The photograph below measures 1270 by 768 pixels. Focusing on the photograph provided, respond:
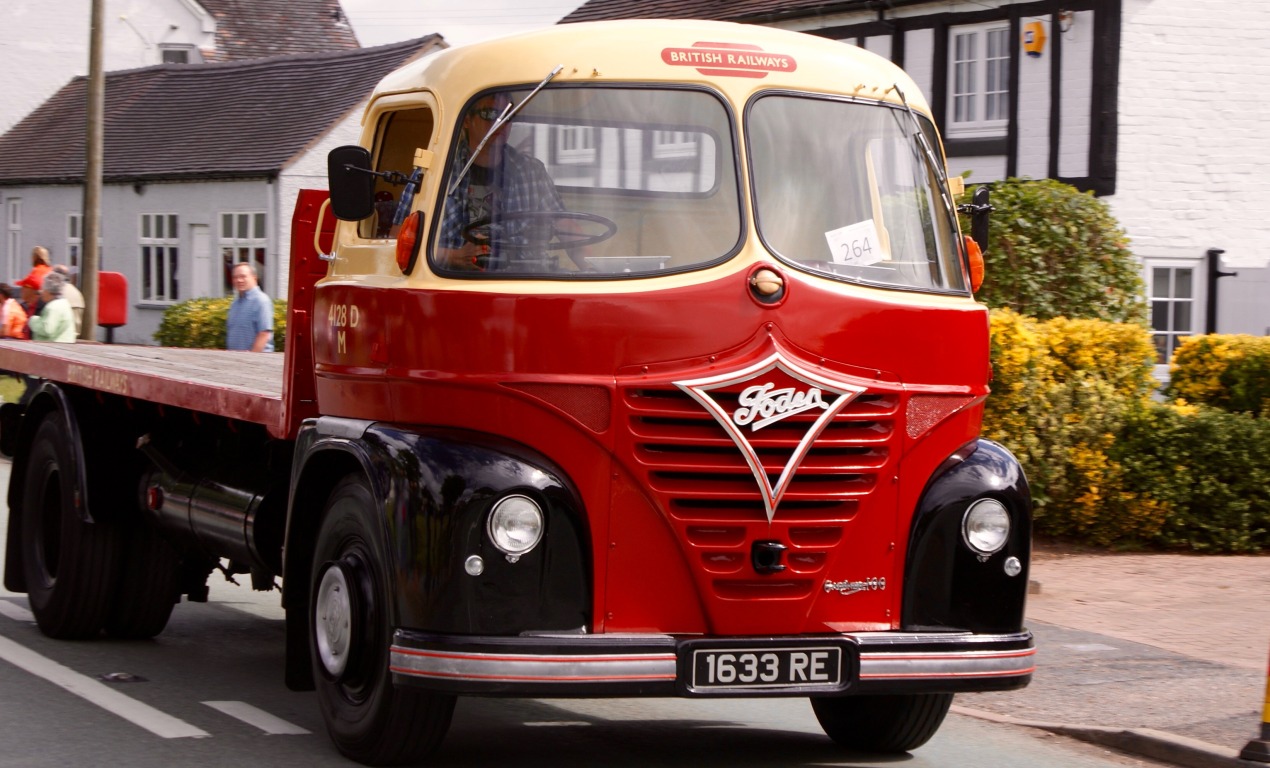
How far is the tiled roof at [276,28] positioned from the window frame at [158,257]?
405 inches

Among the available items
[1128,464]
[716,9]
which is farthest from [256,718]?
[716,9]

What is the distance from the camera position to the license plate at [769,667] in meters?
5.86

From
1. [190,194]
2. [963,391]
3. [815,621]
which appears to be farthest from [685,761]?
[190,194]

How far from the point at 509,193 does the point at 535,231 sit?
0.16m

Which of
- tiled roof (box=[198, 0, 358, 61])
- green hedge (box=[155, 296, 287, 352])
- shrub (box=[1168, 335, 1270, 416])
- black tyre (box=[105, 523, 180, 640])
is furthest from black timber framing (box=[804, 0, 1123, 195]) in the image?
tiled roof (box=[198, 0, 358, 61])

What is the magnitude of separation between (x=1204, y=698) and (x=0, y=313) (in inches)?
678

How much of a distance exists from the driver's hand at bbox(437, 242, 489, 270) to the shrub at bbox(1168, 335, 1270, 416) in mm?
9136

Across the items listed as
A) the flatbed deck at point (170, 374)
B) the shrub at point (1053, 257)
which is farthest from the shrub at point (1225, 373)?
the flatbed deck at point (170, 374)

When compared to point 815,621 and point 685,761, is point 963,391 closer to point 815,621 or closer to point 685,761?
point 815,621

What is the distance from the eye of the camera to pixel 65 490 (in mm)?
9250

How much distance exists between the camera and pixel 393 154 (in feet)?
23.3

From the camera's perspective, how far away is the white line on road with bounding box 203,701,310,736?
23.4 ft

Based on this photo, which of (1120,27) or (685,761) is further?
(1120,27)

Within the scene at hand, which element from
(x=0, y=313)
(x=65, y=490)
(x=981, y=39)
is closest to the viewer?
(x=65, y=490)
